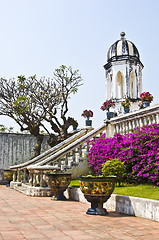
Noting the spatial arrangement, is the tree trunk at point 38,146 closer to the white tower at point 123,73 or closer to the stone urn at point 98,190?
the white tower at point 123,73

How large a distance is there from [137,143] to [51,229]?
457cm

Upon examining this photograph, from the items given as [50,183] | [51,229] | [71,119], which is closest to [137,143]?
[50,183]

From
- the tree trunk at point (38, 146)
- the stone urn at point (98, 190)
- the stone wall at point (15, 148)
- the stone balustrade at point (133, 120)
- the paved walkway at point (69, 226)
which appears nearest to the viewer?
the paved walkway at point (69, 226)

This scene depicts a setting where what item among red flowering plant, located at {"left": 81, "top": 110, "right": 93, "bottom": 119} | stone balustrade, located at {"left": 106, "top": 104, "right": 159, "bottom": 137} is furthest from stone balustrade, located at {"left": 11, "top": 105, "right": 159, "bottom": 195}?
red flowering plant, located at {"left": 81, "top": 110, "right": 93, "bottom": 119}

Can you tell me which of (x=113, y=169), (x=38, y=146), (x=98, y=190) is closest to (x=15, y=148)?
(x=38, y=146)

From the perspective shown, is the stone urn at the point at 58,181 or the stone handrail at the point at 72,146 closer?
the stone urn at the point at 58,181

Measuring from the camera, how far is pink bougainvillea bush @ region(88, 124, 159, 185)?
288 inches

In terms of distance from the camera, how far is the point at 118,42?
717 inches

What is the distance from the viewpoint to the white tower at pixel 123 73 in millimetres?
16969

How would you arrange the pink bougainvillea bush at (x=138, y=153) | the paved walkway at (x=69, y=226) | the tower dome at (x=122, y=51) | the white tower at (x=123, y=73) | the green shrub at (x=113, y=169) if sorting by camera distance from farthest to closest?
the tower dome at (x=122, y=51) → the white tower at (x=123, y=73) → the pink bougainvillea bush at (x=138, y=153) → the green shrub at (x=113, y=169) → the paved walkway at (x=69, y=226)

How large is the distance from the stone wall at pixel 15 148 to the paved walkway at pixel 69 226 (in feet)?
35.1

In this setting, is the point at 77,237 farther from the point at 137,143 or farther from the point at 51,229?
the point at 137,143

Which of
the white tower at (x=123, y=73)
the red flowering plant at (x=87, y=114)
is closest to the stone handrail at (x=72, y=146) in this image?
the red flowering plant at (x=87, y=114)

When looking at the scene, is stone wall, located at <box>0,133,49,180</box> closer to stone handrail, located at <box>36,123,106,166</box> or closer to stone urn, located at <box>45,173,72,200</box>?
stone handrail, located at <box>36,123,106,166</box>
